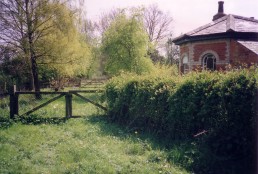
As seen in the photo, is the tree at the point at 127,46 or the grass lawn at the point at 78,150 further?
the tree at the point at 127,46

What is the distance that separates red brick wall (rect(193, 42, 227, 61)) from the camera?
19.0 metres

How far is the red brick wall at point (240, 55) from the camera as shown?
56.7ft

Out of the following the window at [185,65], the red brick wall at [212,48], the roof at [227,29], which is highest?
the roof at [227,29]

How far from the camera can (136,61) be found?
2530 centimetres

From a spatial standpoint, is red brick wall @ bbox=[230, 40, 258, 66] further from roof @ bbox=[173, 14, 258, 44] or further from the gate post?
the gate post

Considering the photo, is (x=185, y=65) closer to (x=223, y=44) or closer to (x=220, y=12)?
(x=223, y=44)

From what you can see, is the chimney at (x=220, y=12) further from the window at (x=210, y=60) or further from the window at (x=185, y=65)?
the window at (x=210, y=60)

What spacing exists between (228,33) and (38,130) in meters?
15.1

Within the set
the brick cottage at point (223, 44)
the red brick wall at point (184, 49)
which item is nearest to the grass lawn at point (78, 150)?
the brick cottage at point (223, 44)

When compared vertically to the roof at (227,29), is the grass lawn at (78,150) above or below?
below

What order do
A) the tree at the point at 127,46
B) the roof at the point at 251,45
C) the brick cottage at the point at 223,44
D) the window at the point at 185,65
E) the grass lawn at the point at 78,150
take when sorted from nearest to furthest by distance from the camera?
the grass lawn at the point at 78,150 → the roof at the point at 251,45 → the brick cottage at the point at 223,44 → the window at the point at 185,65 → the tree at the point at 127,46

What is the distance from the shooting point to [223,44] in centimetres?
1888

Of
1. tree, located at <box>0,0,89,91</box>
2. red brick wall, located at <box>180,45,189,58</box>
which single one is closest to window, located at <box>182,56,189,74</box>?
red brick wall, located at <box>180,45,189,58</box>

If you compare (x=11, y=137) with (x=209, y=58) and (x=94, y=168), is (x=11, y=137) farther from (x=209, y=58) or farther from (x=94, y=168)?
(x=209, y=58)
